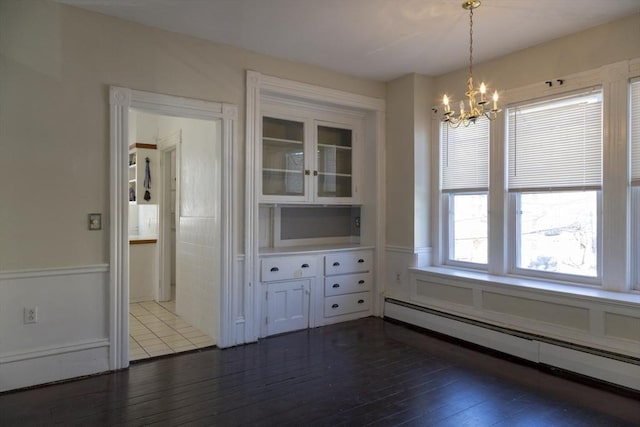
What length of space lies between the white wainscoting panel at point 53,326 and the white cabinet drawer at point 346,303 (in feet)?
7.54

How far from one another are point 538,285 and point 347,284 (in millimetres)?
2017

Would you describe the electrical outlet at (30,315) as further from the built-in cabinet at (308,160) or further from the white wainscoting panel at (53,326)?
the built-in cabinet at (308,160)

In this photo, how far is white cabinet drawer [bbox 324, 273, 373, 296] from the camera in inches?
187

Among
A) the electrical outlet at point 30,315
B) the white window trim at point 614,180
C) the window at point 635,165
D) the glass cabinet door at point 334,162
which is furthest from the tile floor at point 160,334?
the window at point 635,165

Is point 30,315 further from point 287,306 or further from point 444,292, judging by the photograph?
point 444,292

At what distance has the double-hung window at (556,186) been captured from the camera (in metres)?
3.54

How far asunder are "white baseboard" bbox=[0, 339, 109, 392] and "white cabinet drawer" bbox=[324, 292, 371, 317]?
2.30 metres

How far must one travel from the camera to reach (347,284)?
→ 4.88 m

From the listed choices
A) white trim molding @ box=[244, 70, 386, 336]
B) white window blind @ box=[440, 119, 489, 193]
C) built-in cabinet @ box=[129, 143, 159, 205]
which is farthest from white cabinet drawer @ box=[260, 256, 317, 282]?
built-in cabinet @ box=[129, 143, 159, 205]

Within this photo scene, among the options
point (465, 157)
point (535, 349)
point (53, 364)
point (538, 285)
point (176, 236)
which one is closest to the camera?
point (53, 364)

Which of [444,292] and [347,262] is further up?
[347,262]

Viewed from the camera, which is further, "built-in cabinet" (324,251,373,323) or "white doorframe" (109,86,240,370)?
"built-in cabinet" (324,251,373,323)

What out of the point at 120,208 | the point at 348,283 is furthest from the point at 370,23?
the point at 348,283

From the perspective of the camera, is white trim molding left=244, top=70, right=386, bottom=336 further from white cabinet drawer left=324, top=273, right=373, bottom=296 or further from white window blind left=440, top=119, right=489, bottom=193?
white window blind left=440, top=119, right=489, bottom=193
